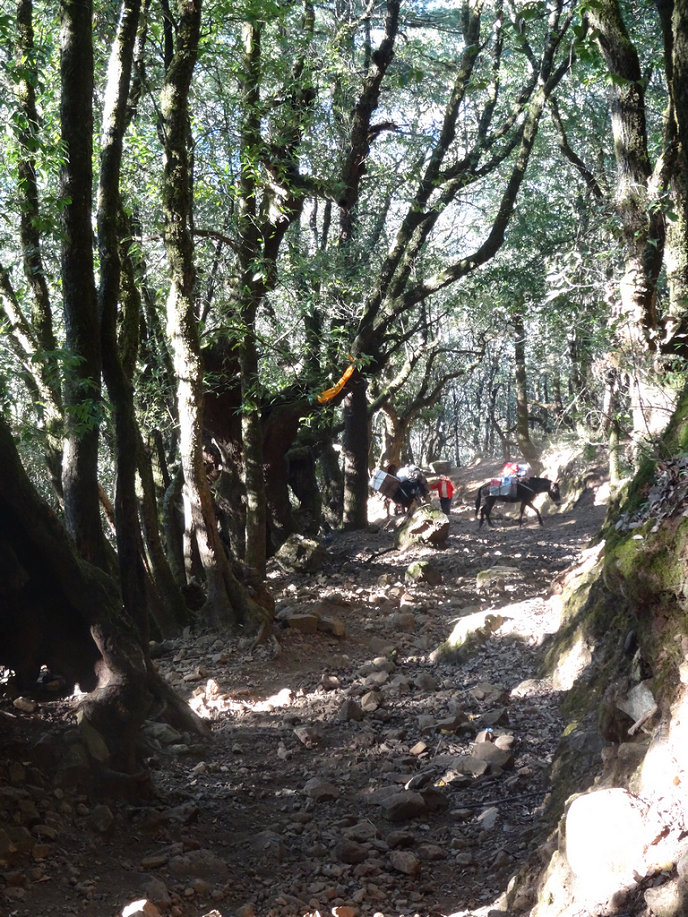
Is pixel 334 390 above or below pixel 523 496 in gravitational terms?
above

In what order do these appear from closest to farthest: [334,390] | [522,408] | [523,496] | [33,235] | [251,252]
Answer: [33,235] < [251,252] < [334,390] < [523,496] < [522,408]

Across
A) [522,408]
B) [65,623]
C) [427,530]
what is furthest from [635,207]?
[522,408]

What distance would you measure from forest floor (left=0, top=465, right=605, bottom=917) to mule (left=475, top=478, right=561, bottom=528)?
9454 millimetres

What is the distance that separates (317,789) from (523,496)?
571 inches

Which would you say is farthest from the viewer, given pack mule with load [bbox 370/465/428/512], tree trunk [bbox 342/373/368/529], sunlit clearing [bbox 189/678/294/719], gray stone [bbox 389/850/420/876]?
pack mule with load [bbox 370/465/428/512]

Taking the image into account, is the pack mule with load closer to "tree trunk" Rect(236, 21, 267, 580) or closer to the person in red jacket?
the person in red jacket

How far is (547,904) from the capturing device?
11.3ft

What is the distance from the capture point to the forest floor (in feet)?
13.8

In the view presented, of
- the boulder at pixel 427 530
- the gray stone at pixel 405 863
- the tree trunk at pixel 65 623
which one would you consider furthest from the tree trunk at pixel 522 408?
the gray stone at pixel 405 863

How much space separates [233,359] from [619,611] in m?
7.36

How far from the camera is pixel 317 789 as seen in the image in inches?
223

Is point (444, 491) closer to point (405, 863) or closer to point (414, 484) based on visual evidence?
point (414, 484)

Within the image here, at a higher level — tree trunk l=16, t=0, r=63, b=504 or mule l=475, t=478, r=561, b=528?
tree trunk l=16, t=0, r=63, b=504

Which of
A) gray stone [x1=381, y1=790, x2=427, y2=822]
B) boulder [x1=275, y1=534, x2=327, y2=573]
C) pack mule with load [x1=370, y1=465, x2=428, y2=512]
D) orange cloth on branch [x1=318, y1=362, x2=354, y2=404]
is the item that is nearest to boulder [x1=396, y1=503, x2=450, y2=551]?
boulder [x1=275, y1=534, x2=327, y2=573]
